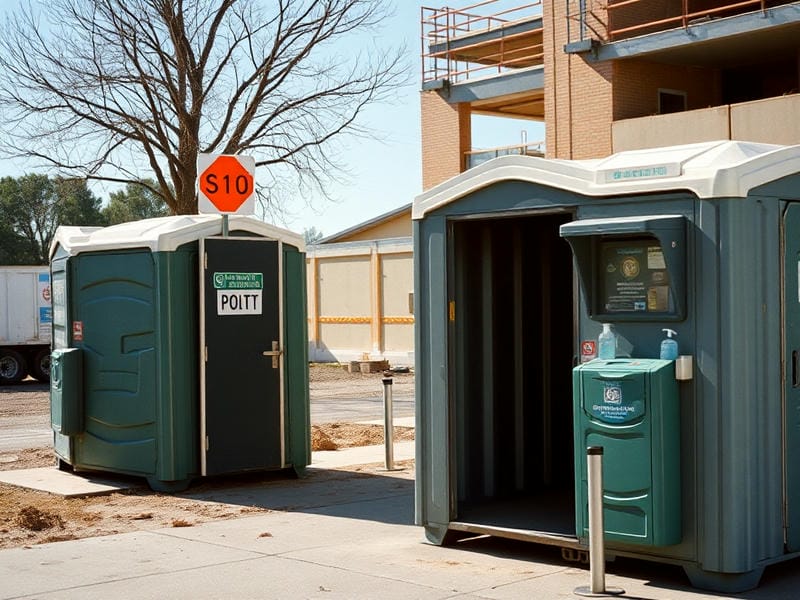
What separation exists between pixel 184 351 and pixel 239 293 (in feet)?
2.75

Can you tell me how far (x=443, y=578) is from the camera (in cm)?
869

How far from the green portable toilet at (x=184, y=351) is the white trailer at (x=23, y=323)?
20438mm

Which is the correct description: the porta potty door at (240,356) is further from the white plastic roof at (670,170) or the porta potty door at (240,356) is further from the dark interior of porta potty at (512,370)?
the white plastic roof at (670,170)

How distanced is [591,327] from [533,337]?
2.21 m

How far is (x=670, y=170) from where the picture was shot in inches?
328

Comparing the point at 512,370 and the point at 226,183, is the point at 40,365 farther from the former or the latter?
the point at 512,370

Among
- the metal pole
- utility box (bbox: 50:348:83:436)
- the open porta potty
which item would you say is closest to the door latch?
the metal pole

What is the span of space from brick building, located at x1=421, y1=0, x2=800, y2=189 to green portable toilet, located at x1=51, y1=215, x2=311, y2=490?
55.3 ft

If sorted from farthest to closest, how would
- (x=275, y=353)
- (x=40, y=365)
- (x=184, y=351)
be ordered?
(x=40, y=365) < (x=275, y=353) < (x=184, y=351)

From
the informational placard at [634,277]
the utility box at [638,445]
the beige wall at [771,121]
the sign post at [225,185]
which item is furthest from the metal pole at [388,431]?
the beige wall at [771,121]

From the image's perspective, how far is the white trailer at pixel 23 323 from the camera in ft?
110

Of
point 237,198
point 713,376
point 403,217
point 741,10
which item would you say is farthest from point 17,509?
point 403,217

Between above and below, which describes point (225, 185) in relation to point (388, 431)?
above

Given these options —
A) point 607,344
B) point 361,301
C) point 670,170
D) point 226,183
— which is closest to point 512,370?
point 607,344
